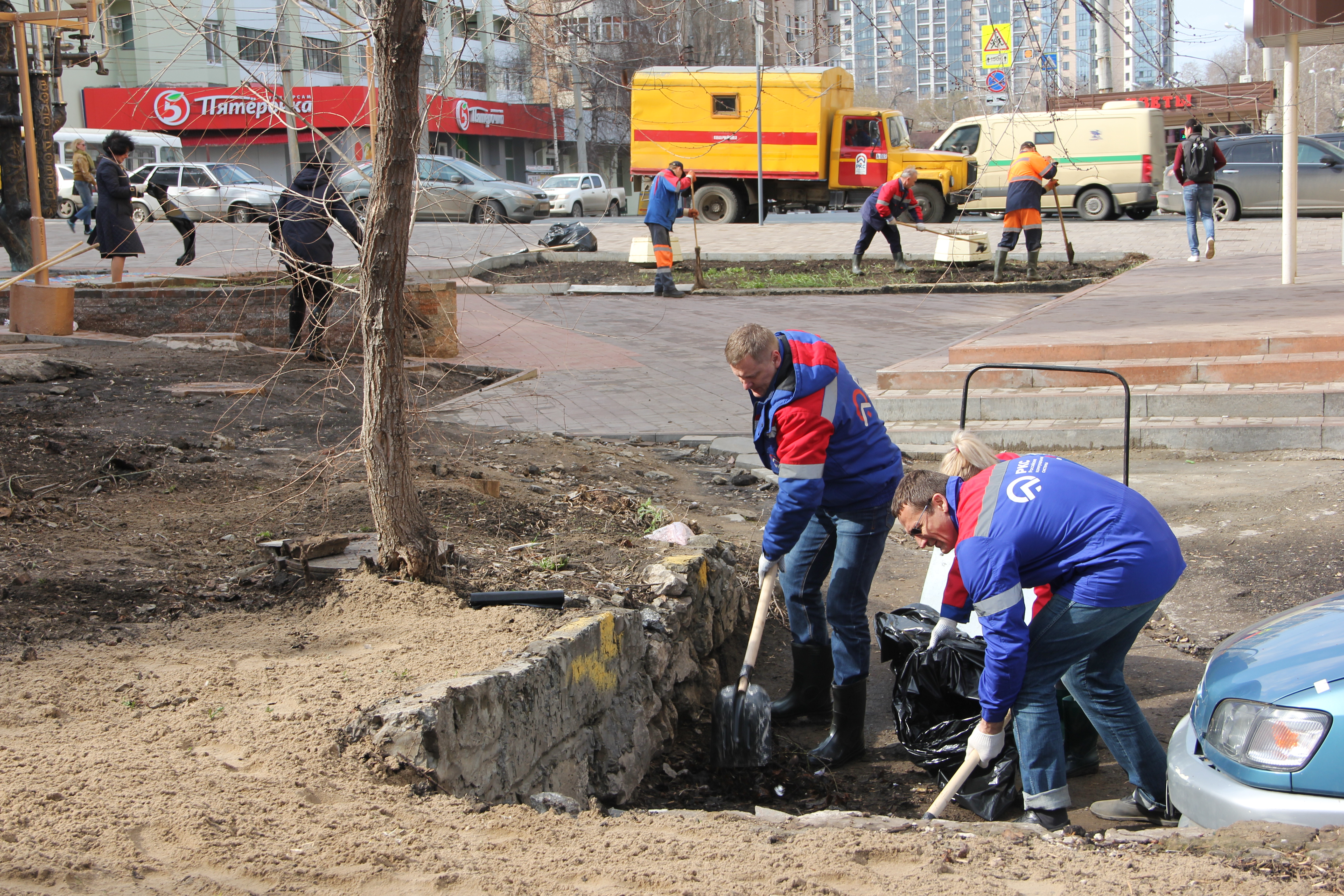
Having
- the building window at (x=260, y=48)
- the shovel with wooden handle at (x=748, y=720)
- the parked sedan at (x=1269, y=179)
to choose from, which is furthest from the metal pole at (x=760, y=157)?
the parked sedan at (x=1269, y=179)

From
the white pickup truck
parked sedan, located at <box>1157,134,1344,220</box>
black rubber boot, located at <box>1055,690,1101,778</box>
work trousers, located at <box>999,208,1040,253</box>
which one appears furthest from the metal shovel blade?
the white pickup truck

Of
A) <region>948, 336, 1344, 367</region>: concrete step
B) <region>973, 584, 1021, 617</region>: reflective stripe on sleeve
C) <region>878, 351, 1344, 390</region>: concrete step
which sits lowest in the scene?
<region>973, 584, 1021, 617</region>: reflective stripe on sleeve

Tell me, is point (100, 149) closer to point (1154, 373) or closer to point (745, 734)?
point (1154, 373)

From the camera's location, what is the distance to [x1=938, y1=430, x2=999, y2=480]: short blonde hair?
3504 mm

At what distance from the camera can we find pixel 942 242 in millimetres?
16688

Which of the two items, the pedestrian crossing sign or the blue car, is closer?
the blue car

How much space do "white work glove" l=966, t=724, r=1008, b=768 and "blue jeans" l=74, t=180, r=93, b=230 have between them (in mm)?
18638

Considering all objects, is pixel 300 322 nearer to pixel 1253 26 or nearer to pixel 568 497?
pixel 568 497

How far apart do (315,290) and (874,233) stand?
41.8ft

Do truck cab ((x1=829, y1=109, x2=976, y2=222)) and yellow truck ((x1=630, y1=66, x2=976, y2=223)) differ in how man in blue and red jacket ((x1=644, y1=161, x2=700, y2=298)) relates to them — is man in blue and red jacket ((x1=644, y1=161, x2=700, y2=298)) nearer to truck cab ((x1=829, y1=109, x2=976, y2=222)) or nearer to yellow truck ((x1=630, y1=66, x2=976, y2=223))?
yellow truck ((x1=630, y1=66, x2=976, y2=223))

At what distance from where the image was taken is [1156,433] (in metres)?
7.55

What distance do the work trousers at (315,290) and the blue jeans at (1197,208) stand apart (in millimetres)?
13340

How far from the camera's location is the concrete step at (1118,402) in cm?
756

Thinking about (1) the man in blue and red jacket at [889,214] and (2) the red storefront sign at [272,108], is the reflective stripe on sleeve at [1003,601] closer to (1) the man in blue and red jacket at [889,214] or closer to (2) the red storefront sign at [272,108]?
(2) the red storefront sign at [272,108]
